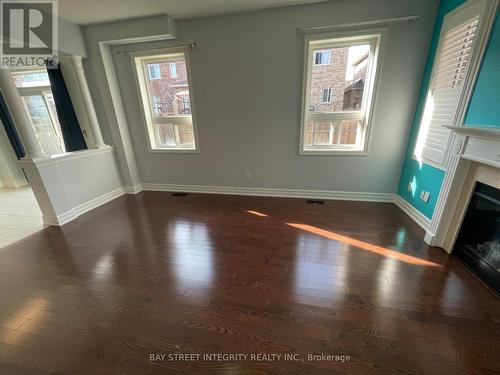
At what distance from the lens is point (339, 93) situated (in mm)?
2873

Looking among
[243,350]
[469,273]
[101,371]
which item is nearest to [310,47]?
[469,273]

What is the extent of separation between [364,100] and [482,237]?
1.98 m

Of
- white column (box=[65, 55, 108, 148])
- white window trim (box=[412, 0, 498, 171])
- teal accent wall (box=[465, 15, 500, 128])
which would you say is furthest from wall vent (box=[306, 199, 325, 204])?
white column (box=[65, 55, 108, 148])

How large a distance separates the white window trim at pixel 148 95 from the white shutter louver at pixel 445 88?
3.09 m

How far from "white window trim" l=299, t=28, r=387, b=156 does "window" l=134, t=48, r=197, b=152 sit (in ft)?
5.70

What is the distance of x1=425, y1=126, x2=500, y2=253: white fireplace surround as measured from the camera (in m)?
1.53

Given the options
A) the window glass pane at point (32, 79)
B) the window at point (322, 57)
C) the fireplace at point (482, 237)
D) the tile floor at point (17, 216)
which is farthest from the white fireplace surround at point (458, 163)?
the window glass pane at point (32, 79)

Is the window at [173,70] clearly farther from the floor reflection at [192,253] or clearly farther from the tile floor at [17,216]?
the tile floor at [17,216]

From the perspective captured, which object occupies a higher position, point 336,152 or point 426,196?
point 336,152

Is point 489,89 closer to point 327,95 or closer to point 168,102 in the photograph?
point 327,95

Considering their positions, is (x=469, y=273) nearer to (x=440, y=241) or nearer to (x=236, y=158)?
(x=440, y=241)

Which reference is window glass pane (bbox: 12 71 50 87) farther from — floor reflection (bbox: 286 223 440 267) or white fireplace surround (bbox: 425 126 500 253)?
white fireplace surround (bbox: 425 126 500 253)

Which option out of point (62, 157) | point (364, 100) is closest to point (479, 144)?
point (364, 100)

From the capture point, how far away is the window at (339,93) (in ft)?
8.75
